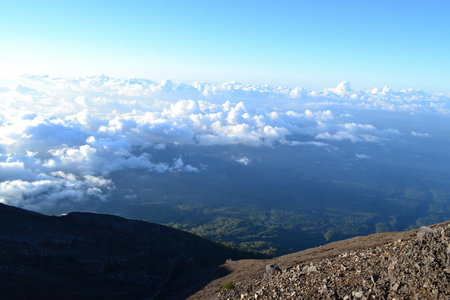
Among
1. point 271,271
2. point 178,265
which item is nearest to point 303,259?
point 271,271

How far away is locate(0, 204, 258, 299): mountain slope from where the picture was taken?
4234 cm

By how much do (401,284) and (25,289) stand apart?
4692 cm

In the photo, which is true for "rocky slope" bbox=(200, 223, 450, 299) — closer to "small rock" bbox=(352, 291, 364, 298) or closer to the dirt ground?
"small rock" bbox=(352, 291, 364, 298)

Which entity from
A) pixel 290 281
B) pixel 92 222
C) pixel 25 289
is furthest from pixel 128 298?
pixel 290 281

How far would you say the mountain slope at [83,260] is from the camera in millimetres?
42344

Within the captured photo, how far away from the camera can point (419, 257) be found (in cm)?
2127

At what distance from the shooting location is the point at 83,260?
5109 centimetres

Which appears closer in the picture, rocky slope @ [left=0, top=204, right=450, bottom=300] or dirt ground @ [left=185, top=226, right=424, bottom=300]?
rocky slope @ [left=0, top=204, right=450, bottom=300]

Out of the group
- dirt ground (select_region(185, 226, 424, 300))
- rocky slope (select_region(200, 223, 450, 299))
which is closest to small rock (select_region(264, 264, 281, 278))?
dirt ground (select_region(185, 226, 424, 300))

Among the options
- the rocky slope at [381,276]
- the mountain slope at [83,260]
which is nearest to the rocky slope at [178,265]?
the rocky slope at [381,276]

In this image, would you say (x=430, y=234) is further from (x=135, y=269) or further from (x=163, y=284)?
(x=135, y=269)

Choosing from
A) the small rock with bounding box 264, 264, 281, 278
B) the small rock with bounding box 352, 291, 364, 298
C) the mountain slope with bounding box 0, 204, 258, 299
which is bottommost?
Result: the mountain slope with bounding box 0, 204, 258, 299

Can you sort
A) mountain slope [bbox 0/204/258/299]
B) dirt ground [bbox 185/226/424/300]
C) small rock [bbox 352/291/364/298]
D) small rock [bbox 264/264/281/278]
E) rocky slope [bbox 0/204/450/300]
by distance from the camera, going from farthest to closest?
mountain slope [bbox 0/204/258/299] → dirt ground [bbox 185/226/424/300] → small rock [bbox 264/264/281/278] → rocky slope [bbox 0/204/450/300] → small rock [bbox 352/291/364/298]

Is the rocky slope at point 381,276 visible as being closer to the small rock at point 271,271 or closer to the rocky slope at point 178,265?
the rocky slope at point 178,265
